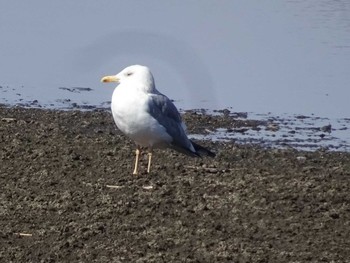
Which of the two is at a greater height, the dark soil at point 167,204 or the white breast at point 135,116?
the white breast at point 135,116

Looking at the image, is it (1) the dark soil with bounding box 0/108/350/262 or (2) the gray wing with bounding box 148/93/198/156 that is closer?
(1) the dark soil with bounding box 0/108/350/262

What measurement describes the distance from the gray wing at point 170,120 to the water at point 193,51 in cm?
402

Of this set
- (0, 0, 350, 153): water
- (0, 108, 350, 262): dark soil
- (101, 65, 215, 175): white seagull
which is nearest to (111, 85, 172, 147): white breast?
(101, 65, 215, 175): white seagull

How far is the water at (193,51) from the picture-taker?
1631 centimetres

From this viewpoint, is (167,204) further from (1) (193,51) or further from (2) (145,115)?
(1) (193,51)

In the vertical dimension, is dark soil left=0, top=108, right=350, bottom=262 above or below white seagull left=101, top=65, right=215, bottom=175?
below

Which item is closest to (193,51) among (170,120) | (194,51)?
(194,51)

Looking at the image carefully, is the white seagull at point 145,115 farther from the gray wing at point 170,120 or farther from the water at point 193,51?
the water at point 193,51

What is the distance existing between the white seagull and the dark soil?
0.25m

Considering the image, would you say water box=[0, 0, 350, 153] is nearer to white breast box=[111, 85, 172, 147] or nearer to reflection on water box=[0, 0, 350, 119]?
reflection on water box=[0, 0, 350, 119]

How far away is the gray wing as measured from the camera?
36.6 ft

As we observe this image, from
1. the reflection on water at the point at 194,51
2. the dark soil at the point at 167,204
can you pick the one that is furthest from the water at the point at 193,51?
the dark soil at the point at 167,204

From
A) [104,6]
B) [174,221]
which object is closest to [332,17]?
[104,6]

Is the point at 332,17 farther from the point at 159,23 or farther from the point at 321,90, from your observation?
the point at 321,90
